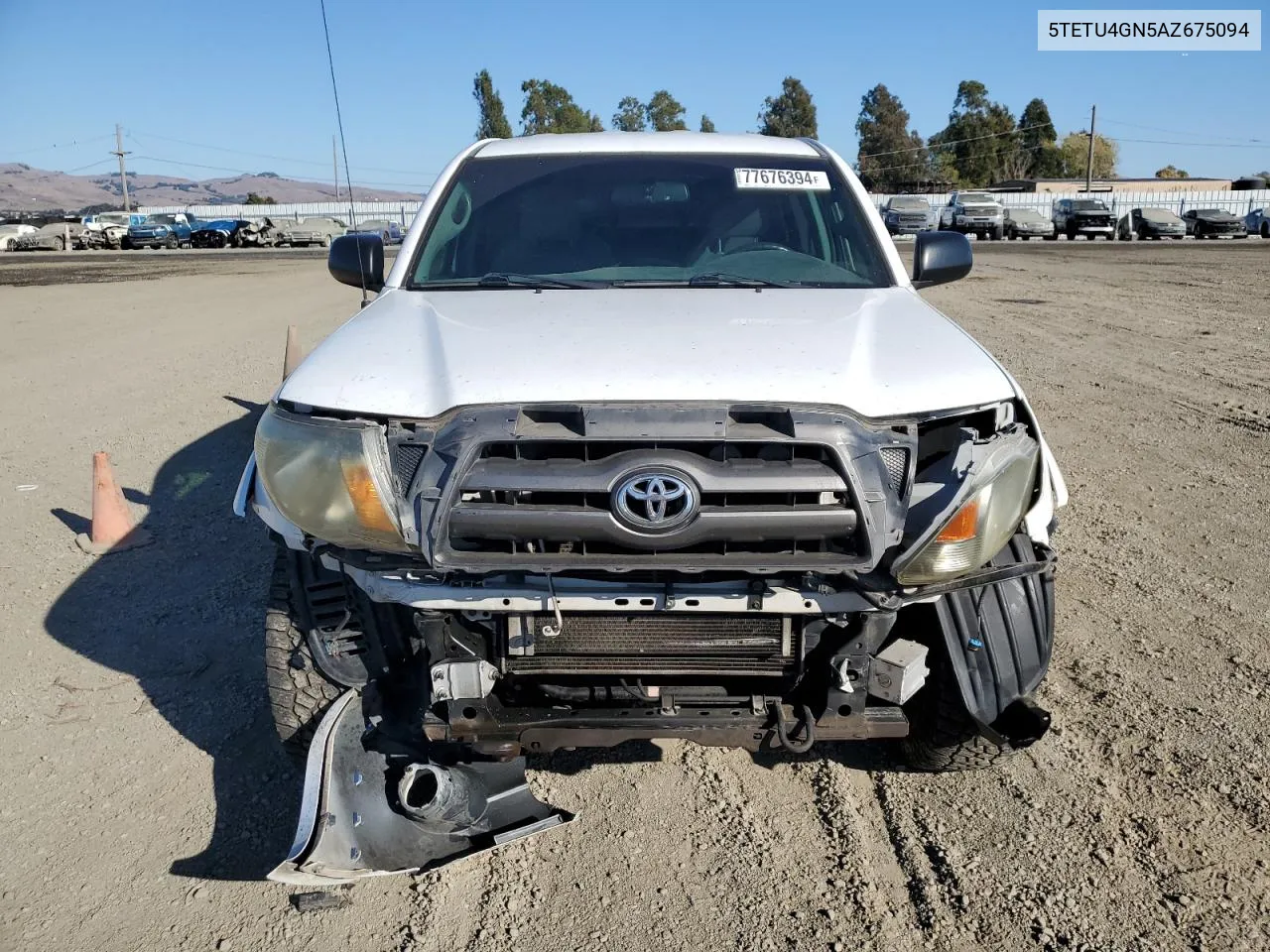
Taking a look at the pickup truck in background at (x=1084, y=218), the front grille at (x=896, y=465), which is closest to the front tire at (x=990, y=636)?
the front grille at (x=896, y=465)

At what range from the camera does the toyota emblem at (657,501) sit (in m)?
2.27

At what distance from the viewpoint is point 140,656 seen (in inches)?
159

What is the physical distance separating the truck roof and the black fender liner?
2278 millimetres

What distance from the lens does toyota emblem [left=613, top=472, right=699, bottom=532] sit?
7.46 ft

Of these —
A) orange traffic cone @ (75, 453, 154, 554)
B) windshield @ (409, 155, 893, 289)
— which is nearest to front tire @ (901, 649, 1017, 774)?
windshield @ (409, 155, 893, 289)

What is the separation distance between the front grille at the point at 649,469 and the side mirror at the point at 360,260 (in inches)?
74.7

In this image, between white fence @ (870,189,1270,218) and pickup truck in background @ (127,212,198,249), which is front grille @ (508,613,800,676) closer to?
white fence @ (870,189,1270,218)

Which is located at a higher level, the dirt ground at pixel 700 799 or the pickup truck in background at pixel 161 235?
the pickup truck in background at pixel 161 235

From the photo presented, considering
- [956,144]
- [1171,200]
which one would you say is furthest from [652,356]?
[956,144]

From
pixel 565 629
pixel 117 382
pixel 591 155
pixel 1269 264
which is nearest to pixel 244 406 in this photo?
pixel 117 382

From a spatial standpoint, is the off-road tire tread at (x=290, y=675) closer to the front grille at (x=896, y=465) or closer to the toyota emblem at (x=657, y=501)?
the toyota emblem at (x=657, y=501)

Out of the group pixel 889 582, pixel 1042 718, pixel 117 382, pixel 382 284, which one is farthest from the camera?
pixel 117 382

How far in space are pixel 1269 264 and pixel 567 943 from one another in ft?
82.4

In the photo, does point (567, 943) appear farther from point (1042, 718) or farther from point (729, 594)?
point (1042, 718)
